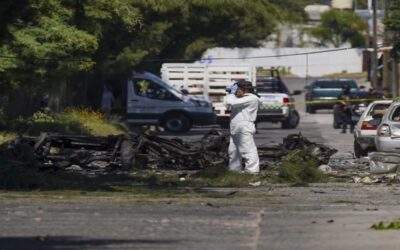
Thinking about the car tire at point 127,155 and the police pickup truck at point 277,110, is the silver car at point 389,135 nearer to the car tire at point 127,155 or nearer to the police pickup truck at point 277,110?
the car tire at point 127,155

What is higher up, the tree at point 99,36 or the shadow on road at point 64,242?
the tree at point 99,36

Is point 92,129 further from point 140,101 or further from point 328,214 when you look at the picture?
point 328,214

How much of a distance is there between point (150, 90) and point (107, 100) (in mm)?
2493

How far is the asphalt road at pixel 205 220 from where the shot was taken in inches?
461

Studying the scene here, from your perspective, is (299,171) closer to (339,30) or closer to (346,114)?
(346,114)

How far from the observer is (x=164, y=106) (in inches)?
1704

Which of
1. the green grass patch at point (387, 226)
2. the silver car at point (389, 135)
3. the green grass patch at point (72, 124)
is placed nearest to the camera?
the green grass patch at point (387, 226)

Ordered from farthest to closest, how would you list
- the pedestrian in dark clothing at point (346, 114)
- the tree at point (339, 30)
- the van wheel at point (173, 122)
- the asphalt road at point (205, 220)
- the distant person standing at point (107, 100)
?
the tree at point (339, 30) → the distant person standing at point (107, 100) → the van wheel at point (173, 122) → the pedestrian in dark clothing at point (346, 114) → the asphalt road at point (205, 220)

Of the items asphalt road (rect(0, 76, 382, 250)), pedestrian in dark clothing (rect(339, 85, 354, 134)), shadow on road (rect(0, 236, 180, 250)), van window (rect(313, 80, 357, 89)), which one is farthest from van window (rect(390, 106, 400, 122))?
van window (rect(313, 80, 357, 89))

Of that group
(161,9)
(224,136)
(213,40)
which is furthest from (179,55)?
(224,136)

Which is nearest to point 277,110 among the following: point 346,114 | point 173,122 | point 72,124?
point 346,114

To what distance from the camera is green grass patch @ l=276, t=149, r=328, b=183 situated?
19875 millimetres

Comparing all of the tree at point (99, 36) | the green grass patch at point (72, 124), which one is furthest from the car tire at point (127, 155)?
the green grass patch at point (72, 124)

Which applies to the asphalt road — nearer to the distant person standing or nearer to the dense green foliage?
the dense green foliage
